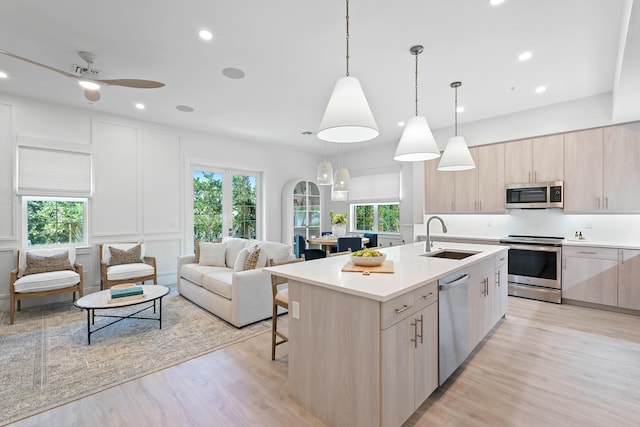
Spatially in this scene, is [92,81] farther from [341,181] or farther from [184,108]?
[341,181]

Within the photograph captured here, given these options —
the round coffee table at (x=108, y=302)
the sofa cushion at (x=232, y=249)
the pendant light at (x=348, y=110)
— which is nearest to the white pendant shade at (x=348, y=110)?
the pendant light at (x=348, y=110)

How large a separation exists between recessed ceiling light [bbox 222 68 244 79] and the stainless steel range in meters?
4.44

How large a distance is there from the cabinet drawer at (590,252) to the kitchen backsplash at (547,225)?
1.70 feet

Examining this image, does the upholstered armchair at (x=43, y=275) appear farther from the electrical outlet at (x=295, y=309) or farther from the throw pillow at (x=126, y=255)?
the electrical outlet at (x=295, y=309)

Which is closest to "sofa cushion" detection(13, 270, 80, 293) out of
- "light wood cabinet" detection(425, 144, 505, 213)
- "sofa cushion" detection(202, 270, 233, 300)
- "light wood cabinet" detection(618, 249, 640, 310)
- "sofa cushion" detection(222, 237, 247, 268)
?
"sofa cushion" detection(202, 270, 233, 300)

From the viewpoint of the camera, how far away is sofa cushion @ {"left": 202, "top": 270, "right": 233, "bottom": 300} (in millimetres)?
3513

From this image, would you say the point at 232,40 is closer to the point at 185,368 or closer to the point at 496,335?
the point at 185,368

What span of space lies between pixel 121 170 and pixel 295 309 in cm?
438

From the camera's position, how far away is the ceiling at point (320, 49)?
2336mm

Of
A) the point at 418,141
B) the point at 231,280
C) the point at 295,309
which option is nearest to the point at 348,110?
the point at 418,141

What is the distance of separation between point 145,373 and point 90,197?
336 centimetres

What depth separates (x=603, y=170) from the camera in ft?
13.2

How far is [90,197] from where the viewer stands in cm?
456

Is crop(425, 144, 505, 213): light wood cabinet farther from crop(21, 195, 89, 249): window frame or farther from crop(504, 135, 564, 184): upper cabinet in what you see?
crop(21, 195, 89, 249): window frame
